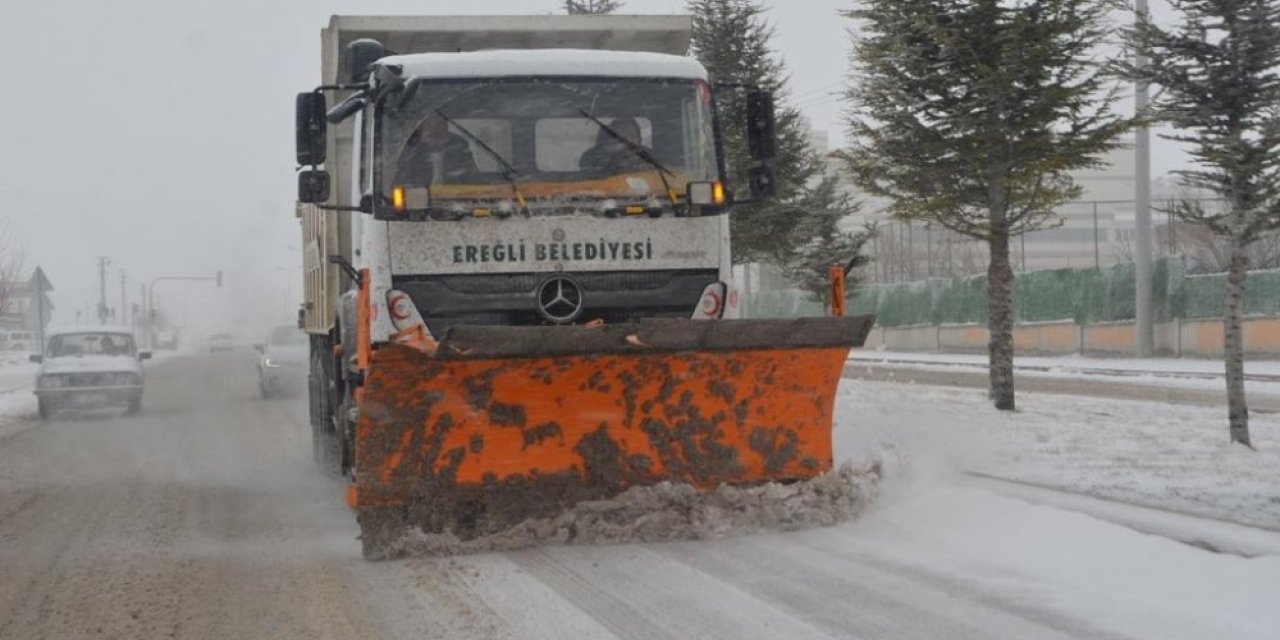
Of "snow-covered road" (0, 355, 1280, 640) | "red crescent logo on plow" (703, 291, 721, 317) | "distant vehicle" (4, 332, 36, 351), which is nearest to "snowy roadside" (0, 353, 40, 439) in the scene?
"snow-covered road" (0, 355, 1280, 640)

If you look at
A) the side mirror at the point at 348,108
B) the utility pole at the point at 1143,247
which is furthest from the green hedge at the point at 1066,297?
the side mirror at the point at 348,108

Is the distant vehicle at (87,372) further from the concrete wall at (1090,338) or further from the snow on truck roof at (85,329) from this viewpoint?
the concrete wall at (1090,338)

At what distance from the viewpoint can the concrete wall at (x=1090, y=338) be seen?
27.9 metres

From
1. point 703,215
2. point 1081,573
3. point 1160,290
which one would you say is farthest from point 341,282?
point 1160,290

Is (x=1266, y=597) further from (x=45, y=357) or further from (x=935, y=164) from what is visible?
(x=45, y=357)

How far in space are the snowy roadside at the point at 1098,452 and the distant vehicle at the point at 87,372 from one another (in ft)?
43.6

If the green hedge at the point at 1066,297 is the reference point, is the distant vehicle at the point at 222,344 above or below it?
below

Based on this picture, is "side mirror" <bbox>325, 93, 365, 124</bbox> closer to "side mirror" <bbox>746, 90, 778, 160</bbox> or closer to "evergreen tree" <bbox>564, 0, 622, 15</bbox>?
"side mirror" <bbox>746, 90, 778, 160</bbox>

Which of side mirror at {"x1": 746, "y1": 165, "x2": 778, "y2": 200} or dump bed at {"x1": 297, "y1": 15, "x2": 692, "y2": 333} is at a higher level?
dump bed at {"x1": 297, "y1": 15, "x2": 692, "y2": 333}

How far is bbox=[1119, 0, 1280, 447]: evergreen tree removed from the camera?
10086mm

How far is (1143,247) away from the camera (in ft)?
91.8

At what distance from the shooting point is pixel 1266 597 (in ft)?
17.9

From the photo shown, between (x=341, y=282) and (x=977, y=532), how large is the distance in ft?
15.9

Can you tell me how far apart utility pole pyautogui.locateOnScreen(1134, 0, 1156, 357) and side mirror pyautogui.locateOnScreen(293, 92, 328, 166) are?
798 inches
